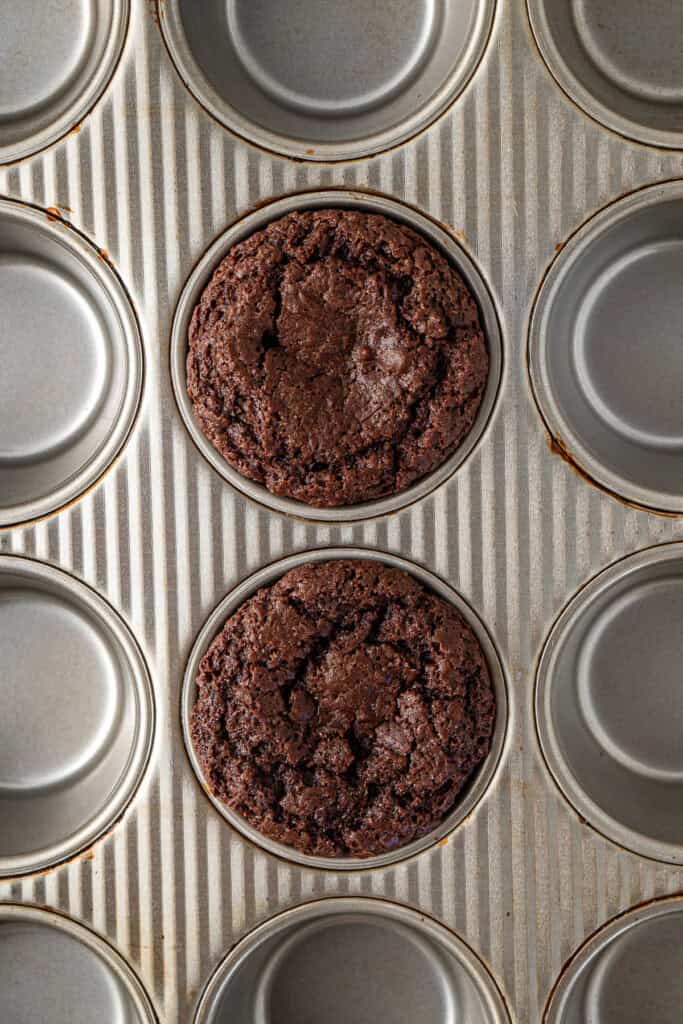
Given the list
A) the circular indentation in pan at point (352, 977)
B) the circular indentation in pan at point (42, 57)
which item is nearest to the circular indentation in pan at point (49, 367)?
the circular indentation in pan at point (42, 57)

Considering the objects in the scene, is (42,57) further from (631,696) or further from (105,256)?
(631,696)

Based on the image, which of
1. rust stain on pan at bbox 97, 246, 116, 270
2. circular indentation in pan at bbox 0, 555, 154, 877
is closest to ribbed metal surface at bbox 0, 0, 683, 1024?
rust stain on pan at bbox 97, 246, 116, 270

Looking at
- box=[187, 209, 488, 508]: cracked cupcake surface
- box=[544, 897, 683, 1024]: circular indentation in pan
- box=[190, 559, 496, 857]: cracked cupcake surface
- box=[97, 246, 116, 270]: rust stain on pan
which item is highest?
box=[97, 246, 116, 270]: rust stain on pan

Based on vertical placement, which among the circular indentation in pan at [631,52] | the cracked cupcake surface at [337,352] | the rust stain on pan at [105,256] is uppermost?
the circular indentation in pan at [631,52]

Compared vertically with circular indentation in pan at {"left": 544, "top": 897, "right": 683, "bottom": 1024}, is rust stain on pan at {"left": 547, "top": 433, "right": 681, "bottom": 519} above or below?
above

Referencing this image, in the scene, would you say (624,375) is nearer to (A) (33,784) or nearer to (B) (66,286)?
(B) (66,286)

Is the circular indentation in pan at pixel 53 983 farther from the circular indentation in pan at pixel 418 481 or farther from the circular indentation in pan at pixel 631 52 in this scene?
the circular indentation in pan at pixel 631 52

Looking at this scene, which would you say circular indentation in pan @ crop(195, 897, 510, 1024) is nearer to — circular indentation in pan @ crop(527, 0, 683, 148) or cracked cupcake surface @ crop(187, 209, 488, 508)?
cracked cupcake surface @ crop(187, 209, 488, 508)
